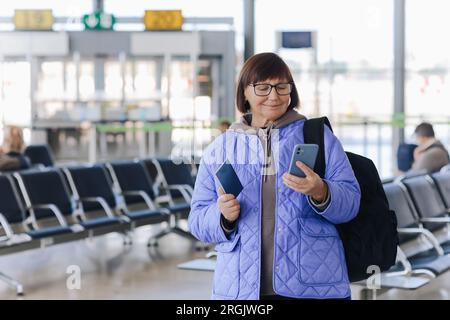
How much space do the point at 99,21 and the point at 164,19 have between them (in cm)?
108

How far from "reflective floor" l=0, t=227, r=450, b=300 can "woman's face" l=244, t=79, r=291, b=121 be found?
11.7 ft

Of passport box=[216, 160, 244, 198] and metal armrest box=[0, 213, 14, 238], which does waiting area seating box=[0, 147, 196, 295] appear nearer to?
metal armrest box=[0, 213, 14, 238]

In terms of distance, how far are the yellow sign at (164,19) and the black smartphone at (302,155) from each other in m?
13.0

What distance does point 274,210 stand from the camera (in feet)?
7.98

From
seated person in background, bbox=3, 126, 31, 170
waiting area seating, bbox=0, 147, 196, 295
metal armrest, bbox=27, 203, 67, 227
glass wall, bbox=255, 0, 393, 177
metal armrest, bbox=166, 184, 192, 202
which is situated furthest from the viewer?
glass wall, bbox=255, 0, 393, 177

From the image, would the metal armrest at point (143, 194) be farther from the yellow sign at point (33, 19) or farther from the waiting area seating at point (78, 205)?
the yellow sign at point (33, 19)

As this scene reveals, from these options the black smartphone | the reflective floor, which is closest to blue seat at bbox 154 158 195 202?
the reflective floor

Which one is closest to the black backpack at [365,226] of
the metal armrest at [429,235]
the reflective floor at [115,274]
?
the metal armrest at [429,235]

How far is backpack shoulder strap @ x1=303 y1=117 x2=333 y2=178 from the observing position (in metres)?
2.43

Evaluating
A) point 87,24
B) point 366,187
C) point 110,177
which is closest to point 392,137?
point 87,24

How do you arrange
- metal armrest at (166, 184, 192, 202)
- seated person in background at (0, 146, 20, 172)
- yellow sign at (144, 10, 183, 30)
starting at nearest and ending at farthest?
1. seated person in background at (0, 146, 20, 172)
2. metal armrest at (166, 184, 192, 202)
3. yellow sign at (144, 10, 183, 30)

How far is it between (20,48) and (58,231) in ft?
29.6

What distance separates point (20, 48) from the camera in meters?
15.3

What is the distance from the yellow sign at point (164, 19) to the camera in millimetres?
15148
